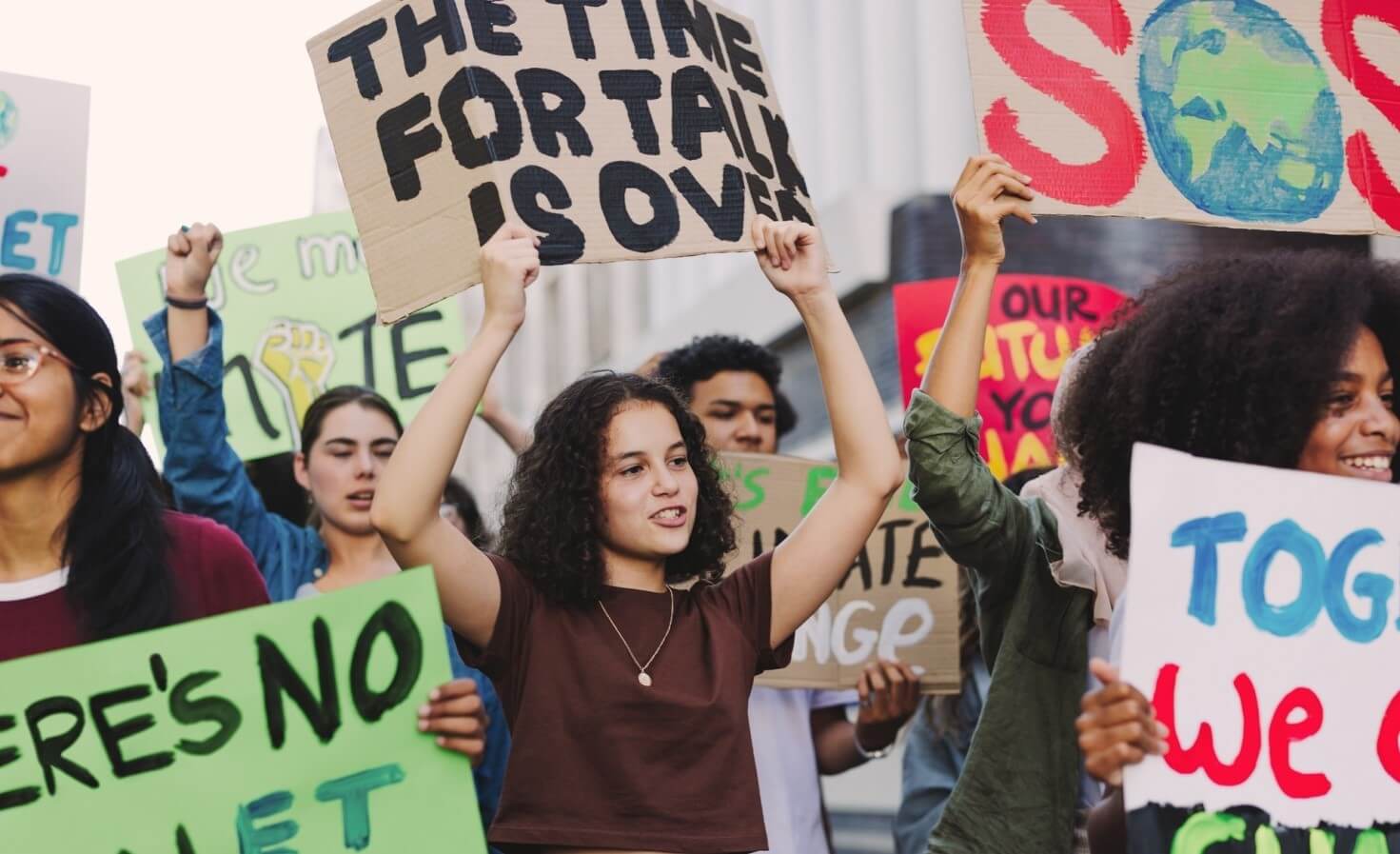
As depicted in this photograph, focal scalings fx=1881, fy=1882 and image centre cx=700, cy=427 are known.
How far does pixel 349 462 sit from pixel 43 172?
0.87 meters

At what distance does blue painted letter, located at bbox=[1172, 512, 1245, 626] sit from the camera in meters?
2.23

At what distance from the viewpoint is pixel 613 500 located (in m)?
2.77

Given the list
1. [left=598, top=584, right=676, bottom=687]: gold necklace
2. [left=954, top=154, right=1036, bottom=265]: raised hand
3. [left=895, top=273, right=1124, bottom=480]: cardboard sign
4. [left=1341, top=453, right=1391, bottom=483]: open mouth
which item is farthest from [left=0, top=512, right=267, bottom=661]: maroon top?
[left=895, top=273, right=1124, bottom=480]: cardboard sign

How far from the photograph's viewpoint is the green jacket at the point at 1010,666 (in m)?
2.57

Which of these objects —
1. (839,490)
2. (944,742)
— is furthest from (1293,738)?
(944,742)

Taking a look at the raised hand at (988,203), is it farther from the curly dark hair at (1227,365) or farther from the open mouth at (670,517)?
the open mouth at (670,517)

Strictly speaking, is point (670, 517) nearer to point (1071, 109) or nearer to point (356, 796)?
point (356, 796)

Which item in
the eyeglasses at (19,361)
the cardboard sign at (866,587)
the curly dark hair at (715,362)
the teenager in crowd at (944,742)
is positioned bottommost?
the teenager in crowd at (944,742)

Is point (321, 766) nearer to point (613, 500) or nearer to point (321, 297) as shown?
point (613, 500)

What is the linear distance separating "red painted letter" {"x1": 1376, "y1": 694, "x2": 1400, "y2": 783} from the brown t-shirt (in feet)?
2.66

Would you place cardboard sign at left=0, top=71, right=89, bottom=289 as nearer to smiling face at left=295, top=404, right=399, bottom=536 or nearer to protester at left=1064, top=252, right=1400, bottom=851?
smiling face at left=295, top=404, right=399, bottom=536

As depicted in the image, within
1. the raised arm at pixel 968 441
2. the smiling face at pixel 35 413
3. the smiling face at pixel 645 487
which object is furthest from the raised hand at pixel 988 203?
the smiling face at pixel 35 413

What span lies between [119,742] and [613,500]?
0.77 m

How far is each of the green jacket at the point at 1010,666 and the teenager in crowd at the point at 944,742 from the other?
121 centimetres
